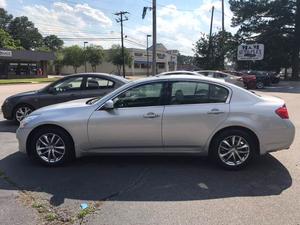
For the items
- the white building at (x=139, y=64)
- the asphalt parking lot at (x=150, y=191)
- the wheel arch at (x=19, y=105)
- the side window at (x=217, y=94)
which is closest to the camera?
the asphalt parking lot at (x=150, y=191)

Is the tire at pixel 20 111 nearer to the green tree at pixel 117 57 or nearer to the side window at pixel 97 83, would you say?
the side window at pixel 97 83

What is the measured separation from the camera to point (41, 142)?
23.2ft

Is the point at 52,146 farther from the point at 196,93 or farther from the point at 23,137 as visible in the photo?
the point at 196,93

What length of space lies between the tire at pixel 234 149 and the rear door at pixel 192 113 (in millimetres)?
199

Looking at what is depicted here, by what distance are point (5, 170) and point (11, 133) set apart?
151 inches

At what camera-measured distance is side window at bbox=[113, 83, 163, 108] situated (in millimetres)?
6910

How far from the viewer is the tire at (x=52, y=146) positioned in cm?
699

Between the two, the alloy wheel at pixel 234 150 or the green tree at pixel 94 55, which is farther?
the green tree at pixel 94 55

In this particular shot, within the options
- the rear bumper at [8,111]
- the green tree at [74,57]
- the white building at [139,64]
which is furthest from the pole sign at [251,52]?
the green tree at [74,57]

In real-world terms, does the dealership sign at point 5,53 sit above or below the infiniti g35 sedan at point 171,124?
above

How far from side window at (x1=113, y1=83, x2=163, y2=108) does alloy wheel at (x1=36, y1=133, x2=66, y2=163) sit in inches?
44.7

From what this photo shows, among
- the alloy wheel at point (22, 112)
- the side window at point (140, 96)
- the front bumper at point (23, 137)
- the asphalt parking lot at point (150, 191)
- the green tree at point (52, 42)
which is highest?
the green tree at point (52, 42)

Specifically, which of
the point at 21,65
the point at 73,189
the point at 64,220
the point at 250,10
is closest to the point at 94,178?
the point at 73,189

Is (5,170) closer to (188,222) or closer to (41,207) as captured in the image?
(41,207)
